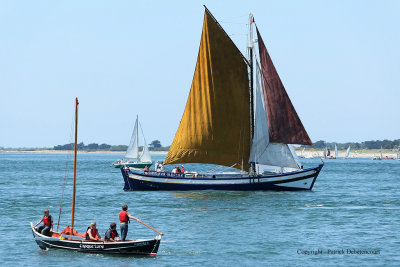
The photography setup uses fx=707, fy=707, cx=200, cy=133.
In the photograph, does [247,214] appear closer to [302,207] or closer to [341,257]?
[302,207]

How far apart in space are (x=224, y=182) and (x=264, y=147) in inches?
202

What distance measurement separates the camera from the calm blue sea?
1407 inches

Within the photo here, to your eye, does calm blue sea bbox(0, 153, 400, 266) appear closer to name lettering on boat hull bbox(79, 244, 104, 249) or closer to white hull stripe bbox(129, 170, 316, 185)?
name lettering on boat hull bbox(79, 244, 104, 249)

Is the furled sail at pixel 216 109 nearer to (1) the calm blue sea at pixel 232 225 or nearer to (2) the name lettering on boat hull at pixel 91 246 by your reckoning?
(1) the calm blue sea at pixel 232 225

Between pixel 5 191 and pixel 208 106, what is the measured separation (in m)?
27.9

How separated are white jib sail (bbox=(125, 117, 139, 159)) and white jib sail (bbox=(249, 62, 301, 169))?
8019cm

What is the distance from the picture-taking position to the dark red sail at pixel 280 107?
2630 inches

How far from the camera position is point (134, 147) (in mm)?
147625

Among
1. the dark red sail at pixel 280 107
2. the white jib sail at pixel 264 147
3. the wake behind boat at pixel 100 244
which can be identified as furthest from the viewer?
the white jib sail at pixel 264 147

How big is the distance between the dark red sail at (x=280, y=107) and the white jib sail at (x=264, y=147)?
2.75ft

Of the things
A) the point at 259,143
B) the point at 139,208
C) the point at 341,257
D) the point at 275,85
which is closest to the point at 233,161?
the point at 259,143

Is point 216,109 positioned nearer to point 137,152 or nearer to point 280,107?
point 280,107

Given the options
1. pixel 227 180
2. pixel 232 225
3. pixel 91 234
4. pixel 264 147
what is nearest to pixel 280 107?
pixel 264 147

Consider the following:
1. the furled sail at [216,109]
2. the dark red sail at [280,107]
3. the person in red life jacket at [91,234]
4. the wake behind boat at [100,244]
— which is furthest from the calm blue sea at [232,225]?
the dark red sail at [280,107]
